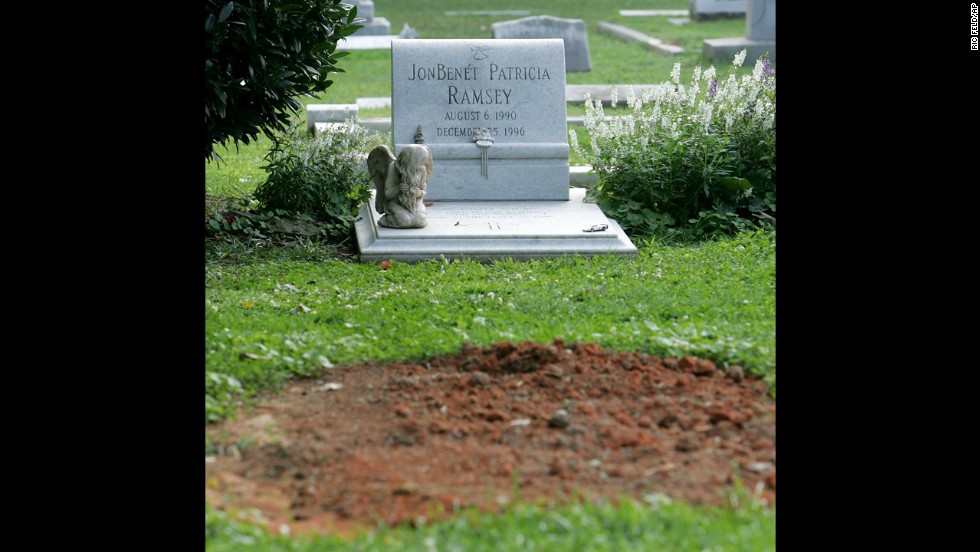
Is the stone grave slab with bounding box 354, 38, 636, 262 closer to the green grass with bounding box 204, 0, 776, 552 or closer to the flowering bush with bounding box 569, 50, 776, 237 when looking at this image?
the flowering bush with bounding box 569, 50, 776, 237

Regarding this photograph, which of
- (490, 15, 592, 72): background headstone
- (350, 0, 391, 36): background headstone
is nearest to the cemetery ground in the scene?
(490, 15, 592, 72): background headstone

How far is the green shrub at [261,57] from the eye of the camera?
7234 millimetres

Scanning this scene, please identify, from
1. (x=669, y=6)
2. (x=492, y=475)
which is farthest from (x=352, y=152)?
(x=669, y=6)

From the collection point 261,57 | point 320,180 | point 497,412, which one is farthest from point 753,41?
point 497,412

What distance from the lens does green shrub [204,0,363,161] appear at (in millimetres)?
7234

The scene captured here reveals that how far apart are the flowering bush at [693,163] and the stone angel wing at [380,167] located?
1.61 meters

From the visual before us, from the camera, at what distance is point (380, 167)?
8125 millimetres

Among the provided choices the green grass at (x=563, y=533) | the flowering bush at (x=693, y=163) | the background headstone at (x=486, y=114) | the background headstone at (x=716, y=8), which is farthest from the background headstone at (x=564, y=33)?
the green grass at (x=563, y=533)

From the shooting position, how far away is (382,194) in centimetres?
810

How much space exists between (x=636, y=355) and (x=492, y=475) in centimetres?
127

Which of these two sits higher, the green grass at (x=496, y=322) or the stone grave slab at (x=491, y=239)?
the stone grave slab at (x=491, y=239)

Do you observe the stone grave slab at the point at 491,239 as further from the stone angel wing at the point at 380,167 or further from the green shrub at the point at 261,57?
the green shrub at the point at 261,57

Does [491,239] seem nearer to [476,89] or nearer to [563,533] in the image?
[476,89]
